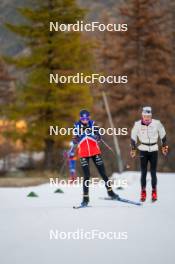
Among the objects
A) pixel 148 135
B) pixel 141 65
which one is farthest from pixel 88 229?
pixel 141 65

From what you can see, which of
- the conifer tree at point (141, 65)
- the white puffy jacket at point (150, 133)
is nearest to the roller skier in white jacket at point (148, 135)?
the white puffy jacket at point (150, 133)

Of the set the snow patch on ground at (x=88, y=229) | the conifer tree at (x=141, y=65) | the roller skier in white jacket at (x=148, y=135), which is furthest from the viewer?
the conifer tree at (x=141, y=65)

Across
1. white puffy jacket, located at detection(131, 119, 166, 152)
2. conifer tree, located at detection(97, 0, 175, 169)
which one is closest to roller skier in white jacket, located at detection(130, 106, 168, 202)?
white puffy jacket, located at detection(131, 119, 166, 152)

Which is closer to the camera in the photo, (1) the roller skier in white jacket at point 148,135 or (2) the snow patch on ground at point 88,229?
(2) the snow patch on ground at point 88,229

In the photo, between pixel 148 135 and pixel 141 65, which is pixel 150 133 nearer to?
pixel 148 135

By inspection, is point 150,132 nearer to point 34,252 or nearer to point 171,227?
point 171,227

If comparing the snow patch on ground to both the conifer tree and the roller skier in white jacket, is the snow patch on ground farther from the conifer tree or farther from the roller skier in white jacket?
the conifer tree

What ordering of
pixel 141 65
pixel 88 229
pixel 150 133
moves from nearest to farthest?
pixel 88 229 → pixel 150 133 → pixel 141 65

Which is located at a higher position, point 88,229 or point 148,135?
point 148,135

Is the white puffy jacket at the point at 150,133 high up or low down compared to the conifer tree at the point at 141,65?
down

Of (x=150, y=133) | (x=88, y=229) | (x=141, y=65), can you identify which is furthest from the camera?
(x=141, y=65)

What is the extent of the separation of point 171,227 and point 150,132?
105 inches

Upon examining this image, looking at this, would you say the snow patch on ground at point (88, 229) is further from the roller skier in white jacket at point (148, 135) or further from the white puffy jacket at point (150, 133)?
the white puffy jacket at point (150, 133)

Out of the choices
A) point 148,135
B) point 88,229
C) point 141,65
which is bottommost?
point 88,229
